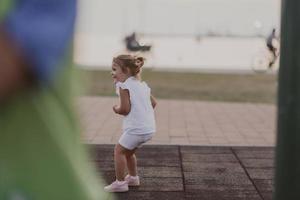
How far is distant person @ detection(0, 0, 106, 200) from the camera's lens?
3.62 ft

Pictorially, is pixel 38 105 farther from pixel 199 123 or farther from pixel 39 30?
pixel 199 123

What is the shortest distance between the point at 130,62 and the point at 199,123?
5.56 m

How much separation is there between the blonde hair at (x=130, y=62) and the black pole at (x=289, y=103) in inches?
109

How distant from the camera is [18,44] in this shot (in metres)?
1.10

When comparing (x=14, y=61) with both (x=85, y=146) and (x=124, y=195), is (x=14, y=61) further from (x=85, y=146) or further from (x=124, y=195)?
(x=124, y=195)

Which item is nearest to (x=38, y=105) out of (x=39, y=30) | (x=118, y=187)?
(x=39, y=30)

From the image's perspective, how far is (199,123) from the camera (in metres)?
10.7

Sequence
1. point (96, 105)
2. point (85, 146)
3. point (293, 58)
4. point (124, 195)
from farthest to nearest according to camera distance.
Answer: point (96, 105), point (124, 195), point (293, 58), point (85, 146)

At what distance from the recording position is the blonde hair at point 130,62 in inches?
205

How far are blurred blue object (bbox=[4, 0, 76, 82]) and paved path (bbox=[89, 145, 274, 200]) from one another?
4386 millimetres

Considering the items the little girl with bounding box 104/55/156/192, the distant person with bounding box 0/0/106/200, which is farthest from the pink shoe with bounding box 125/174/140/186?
the distant person with bounding box 0/0/106/200

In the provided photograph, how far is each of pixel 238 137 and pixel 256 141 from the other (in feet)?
1.30

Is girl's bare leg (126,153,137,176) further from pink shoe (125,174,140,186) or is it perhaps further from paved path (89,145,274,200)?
paved path (89,145,274,200)

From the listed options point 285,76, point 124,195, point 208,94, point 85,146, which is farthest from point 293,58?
point 208,94
